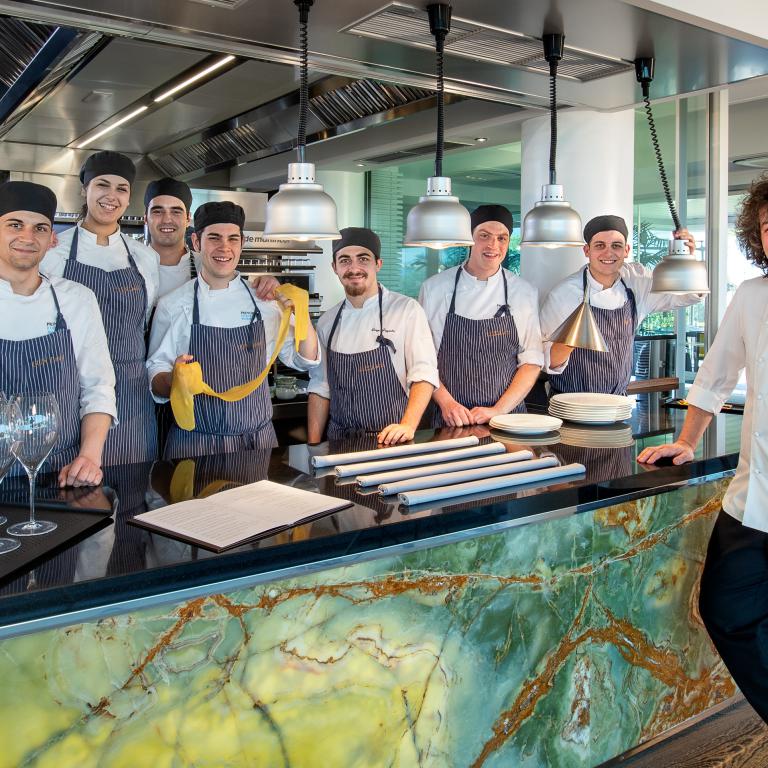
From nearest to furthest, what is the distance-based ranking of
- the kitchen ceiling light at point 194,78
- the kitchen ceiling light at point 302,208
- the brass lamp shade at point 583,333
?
the kitchen ceiling light at point 302,208 → the brass lamp shade at point 583,333 → the kitchen ceiling light at point 194,78

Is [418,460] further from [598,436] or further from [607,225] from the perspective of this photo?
[607,225]

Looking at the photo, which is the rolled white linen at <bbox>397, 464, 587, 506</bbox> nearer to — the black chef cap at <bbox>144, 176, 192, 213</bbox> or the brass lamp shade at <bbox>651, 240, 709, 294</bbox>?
the brass lamp shade at <bbox>651, 240, 709, 294</bbox>

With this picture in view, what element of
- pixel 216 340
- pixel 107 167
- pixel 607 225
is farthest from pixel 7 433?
pixel 607 225

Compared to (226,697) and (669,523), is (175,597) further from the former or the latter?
(669,523)

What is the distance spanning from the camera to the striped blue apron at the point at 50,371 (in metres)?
2.50

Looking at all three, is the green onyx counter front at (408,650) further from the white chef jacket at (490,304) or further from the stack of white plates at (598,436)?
the white chef jacket at (490,304)

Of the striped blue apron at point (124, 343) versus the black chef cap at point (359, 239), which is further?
the black chef cap at point (359, 239)

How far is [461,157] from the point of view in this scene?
7.21m

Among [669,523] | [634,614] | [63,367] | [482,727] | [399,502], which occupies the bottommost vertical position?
[482,727]

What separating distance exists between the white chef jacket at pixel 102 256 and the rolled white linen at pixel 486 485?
64.8 inches

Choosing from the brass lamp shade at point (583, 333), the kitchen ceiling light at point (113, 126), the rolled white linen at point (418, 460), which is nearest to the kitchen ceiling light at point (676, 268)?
the brass lamp shade at point (583, 333)

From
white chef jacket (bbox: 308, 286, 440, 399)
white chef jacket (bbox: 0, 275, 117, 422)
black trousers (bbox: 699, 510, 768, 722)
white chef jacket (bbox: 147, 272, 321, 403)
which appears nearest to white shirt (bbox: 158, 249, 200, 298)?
white chef jacket (bbox: 147, 272, 321, 403)

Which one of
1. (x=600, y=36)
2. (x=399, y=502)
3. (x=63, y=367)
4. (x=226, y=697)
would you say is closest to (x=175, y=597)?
(x=226, y=697)

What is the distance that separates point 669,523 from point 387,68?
2.01m
